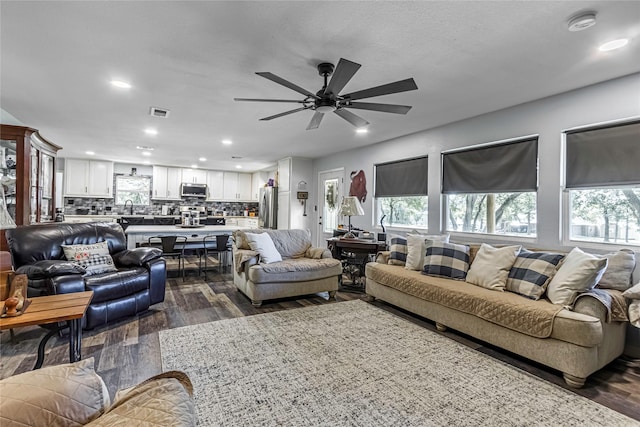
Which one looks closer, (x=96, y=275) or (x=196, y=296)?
(x=96, y=275)

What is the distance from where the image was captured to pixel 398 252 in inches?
163

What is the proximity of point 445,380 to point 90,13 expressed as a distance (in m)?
3.53

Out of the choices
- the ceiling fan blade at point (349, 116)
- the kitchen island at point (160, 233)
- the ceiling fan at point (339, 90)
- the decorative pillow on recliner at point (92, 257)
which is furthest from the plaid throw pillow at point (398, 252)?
the decorative pillow on recliner at point (92, 257)

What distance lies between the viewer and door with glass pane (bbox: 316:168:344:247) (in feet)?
22.4

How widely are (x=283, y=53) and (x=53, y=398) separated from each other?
251cm

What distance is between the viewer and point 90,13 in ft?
6.70

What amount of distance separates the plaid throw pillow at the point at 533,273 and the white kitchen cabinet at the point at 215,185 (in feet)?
28.2

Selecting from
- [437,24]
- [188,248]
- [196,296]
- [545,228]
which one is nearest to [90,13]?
[437,24]

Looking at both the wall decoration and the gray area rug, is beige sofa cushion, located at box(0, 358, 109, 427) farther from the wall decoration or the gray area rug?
the wall decoration

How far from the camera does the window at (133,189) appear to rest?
28.4 feet

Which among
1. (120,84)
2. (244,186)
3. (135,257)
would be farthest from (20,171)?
(244,186)

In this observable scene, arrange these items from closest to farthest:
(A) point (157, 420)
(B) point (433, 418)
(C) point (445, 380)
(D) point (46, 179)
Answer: (A) point (157, 420)
(B) point (433, 418)
(C) point (445, 380)
(D) point (46, 179)

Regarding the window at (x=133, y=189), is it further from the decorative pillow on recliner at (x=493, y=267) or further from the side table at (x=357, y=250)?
the decorative pillow on recliner at (x=493, y=267)

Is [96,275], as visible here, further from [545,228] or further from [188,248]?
[545,228]
